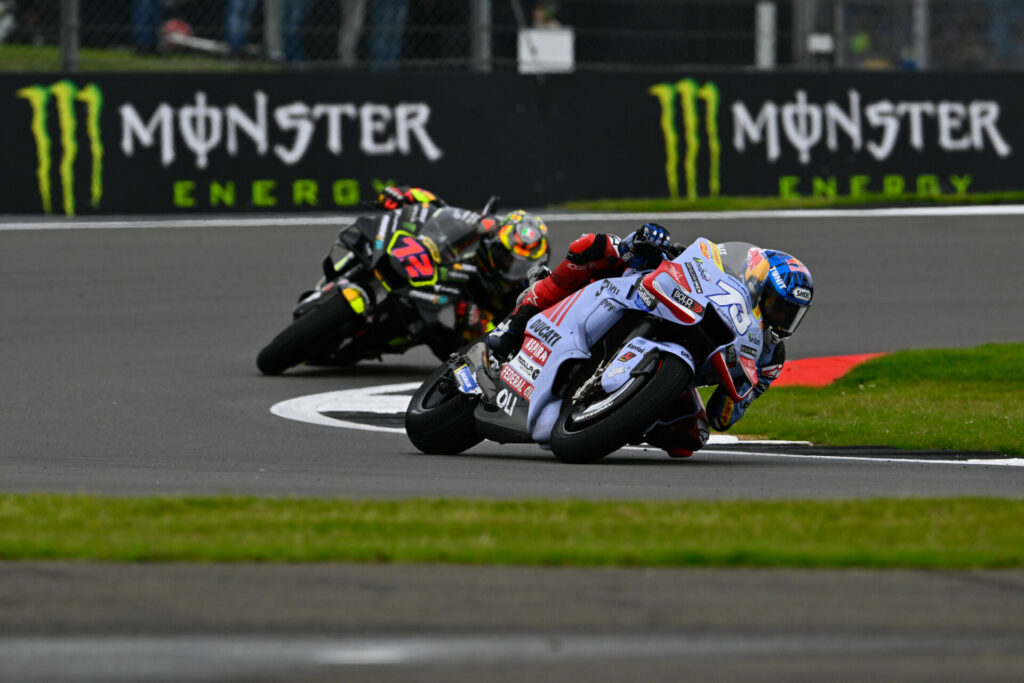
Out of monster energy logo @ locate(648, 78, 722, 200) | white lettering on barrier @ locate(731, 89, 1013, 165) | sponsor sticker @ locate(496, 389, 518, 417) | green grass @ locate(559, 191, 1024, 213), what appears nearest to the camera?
sponsor sticker @ locate(496, 389, 518, 417)

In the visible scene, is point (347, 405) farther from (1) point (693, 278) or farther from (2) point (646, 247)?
(1) point (693, 278)

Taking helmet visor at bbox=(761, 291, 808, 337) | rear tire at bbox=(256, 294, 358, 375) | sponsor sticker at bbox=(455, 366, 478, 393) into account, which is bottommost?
rear tire at bbox=(256, 294, 358, 375)

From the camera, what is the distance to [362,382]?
12820mm

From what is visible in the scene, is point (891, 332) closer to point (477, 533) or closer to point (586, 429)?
point (586, 429)

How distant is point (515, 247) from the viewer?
1175 centimetres

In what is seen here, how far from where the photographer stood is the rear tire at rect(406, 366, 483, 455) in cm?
909

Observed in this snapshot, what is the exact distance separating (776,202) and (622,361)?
10.4 metres

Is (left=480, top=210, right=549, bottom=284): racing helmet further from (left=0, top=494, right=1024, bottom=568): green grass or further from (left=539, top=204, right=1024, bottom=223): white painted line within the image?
(left=0, top=494, right=1024, bottom=568): green grass

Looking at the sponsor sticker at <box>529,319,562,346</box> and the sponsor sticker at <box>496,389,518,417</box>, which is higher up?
the sponsor sticker at <box>529,319,562,346</box>

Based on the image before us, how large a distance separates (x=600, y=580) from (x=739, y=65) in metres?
13.7

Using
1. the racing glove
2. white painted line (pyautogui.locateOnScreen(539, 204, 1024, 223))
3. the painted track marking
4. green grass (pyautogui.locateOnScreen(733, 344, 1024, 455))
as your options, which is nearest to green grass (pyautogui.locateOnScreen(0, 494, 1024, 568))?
the racing glove

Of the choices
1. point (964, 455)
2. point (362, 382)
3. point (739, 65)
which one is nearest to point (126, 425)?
point (362, 382)

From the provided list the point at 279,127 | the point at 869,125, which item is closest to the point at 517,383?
the point at 279,127

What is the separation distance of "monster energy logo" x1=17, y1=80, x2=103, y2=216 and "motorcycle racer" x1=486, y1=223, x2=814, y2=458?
8493 millimetres
